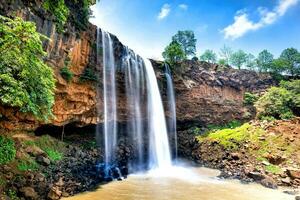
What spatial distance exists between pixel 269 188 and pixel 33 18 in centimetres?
1758

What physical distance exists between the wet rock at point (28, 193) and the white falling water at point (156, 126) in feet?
50.3

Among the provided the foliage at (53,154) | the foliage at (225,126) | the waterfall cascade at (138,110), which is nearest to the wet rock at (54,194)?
the foliage at (53,154)

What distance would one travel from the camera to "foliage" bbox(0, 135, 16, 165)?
1339cm

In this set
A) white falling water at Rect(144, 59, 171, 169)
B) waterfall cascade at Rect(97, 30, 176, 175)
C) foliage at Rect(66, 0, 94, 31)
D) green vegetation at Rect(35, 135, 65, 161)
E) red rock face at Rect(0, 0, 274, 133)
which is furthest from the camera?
white falling water at Rect(144, 59, 171, 169)

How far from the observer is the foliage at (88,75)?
68.9 feet

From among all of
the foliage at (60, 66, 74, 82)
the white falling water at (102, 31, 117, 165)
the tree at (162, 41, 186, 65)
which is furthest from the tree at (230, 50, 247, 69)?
the foliage at (60, 66, 74, 82)

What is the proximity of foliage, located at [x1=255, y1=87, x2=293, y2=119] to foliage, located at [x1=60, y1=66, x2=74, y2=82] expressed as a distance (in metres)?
23.4

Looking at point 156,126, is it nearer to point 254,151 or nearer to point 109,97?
point 109,97

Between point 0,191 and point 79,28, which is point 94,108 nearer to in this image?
point 79,28

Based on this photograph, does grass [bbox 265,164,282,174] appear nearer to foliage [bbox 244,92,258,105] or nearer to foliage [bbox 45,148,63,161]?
foliage [bbox 45,148,63,161]

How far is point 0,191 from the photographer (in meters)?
11.5

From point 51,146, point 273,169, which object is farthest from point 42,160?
point 273,169

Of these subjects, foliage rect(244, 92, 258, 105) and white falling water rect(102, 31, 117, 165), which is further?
foliage rect(244, 92, 258, 105)

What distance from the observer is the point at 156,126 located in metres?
28.9
